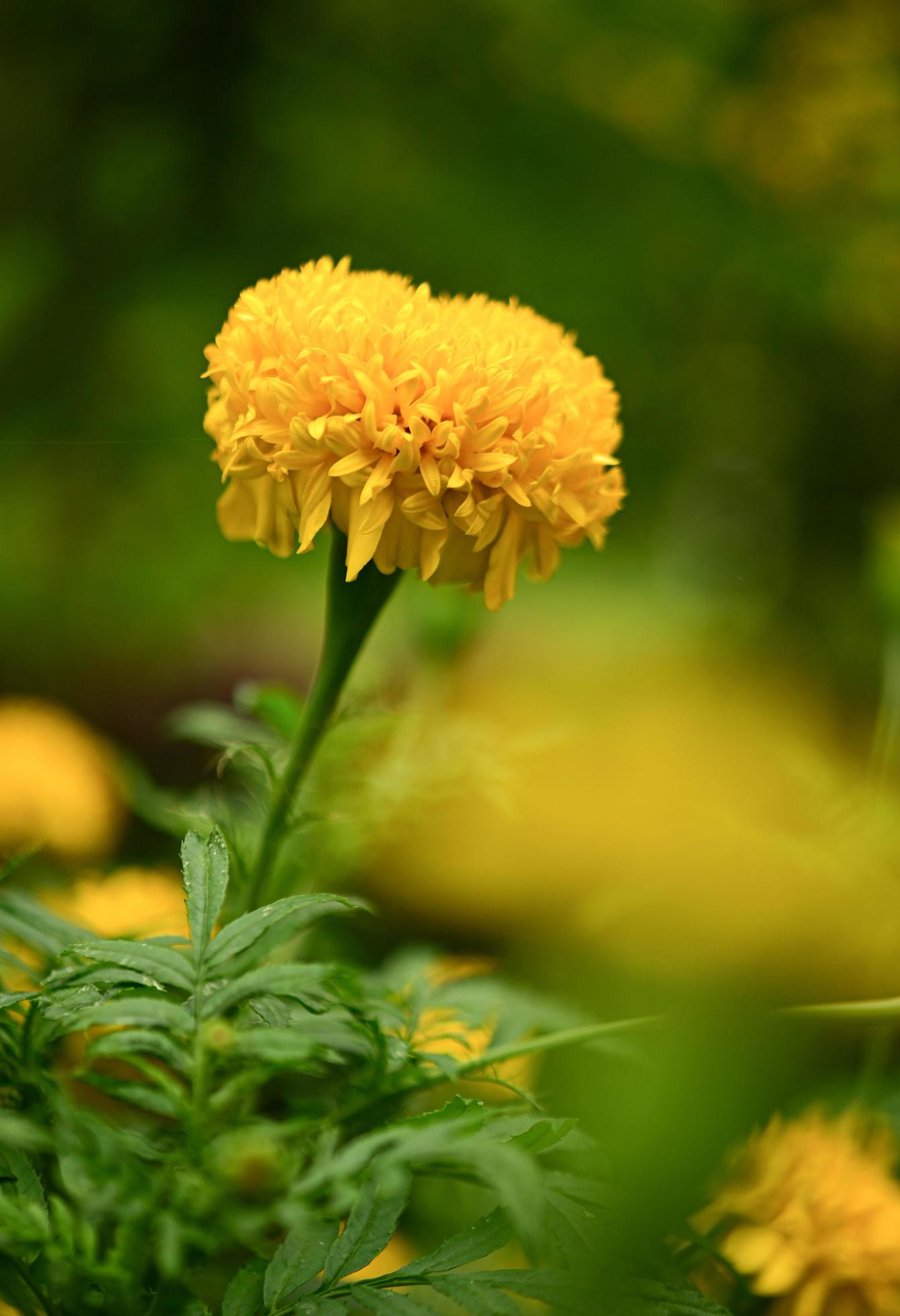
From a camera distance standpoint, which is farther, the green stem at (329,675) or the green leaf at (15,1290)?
the green stem at (329,675)

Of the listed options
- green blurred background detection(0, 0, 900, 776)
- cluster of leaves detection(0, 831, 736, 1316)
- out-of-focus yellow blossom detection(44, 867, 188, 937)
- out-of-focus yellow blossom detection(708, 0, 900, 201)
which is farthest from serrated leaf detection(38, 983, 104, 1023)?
out-of-focus yellow blossom detection(708, 0, 900, 201)

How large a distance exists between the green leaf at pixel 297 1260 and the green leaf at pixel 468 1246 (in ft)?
0.08

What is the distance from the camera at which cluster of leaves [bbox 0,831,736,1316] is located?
0.23 metres

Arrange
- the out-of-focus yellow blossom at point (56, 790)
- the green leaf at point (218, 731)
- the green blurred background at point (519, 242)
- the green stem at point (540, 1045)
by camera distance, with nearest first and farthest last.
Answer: the green stem at point (540, 1045) → the green leaf at point (218, 731) → the out-of-focus yellow blossom at point (56, 790) → the green blurred background at point (519, 242)

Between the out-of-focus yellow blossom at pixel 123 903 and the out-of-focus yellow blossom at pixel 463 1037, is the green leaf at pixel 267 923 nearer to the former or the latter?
the out-of-focus yellow blossom at pixel 463 1037

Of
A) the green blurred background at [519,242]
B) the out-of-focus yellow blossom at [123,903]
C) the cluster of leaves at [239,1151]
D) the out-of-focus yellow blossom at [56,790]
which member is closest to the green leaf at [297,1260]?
the cluster of leaves at [239,1151]

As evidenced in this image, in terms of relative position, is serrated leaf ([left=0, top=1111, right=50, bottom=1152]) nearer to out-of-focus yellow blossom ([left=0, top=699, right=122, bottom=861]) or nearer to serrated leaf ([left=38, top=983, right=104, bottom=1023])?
serrated leaf ([left=38, top=983, right=104, bottom=1023])

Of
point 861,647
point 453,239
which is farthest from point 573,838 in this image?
point 453,239

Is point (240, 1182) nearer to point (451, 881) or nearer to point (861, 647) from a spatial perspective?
point (451, 881)

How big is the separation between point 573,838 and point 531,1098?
45 cm

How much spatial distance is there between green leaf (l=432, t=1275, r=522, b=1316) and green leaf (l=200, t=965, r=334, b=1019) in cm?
9

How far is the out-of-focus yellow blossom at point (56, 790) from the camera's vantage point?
2.14 ft

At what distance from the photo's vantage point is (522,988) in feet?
1.62

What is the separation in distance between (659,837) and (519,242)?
4.58 ft
